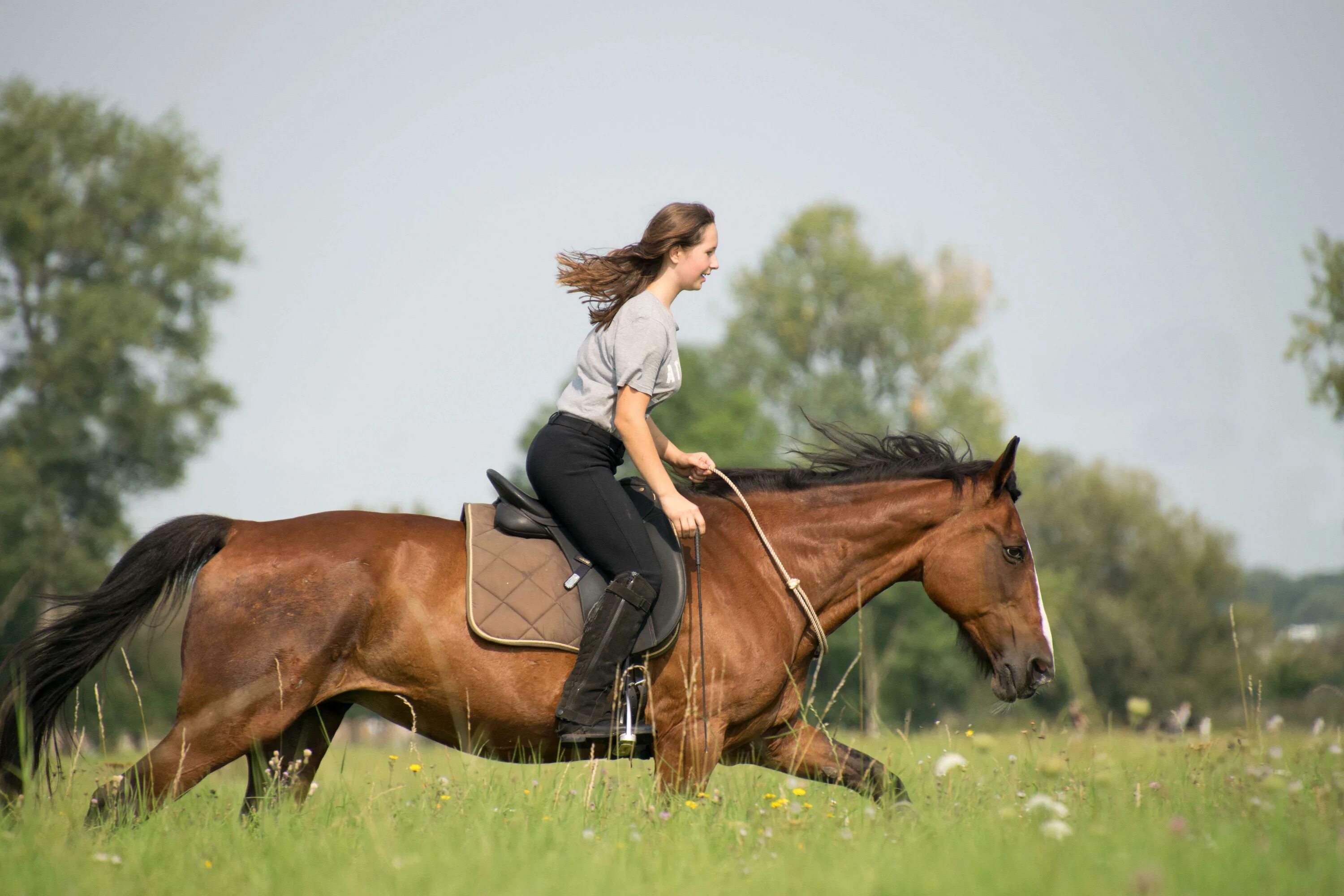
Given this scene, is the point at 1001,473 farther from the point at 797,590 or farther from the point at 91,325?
the point at 91,325

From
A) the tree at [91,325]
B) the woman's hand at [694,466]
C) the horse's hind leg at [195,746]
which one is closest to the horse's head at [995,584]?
the woman's hand at [694,466]

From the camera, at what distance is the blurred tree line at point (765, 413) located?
25.8 metres

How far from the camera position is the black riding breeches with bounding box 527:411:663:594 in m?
5.08

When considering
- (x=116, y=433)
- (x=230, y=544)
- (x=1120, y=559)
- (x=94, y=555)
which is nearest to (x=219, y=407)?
(x=116, y=433)

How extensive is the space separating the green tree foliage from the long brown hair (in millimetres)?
32854

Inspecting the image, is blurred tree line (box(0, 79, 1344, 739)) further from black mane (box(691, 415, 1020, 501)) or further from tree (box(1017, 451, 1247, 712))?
black mane (box(691, 415, 1020, 501))

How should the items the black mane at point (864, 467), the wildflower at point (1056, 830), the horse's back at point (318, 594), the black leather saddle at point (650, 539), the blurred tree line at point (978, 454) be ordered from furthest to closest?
the blurred tree line at point (978, 454) → the black mane at point (864, 467) → the black leather saddle at point (650, 539) → the horse's back at point (318, 594) → the wildflower at point (1056, 830)

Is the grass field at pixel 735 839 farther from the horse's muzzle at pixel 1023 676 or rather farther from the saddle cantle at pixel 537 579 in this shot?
the saddle cantle at pixel 537 579

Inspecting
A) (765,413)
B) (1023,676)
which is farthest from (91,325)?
(1023,676)

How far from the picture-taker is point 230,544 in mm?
5078

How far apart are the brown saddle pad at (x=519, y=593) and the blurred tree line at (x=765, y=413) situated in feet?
38.8

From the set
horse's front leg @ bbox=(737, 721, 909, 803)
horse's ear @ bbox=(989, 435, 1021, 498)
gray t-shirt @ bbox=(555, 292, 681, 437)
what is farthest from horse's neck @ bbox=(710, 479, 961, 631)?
gray t-shirt @ bbox=(555, 292, 681, 437)

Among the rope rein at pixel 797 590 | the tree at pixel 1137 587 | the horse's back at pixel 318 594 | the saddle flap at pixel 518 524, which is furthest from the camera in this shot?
the tree at pixel 1137 587

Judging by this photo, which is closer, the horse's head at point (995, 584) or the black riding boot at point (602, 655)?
the black riding boot at point (602, 655)
